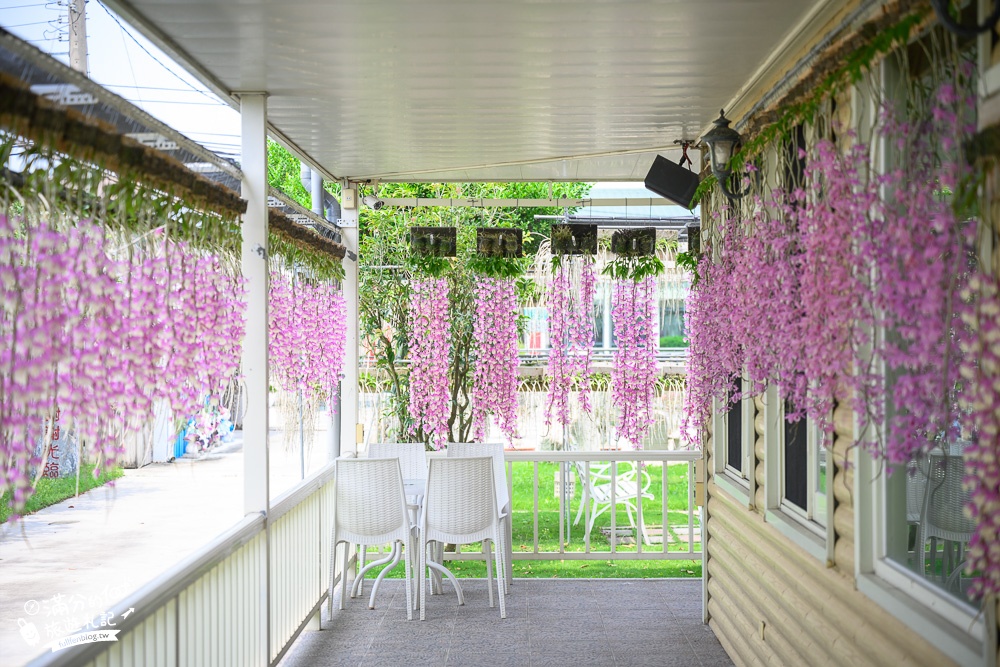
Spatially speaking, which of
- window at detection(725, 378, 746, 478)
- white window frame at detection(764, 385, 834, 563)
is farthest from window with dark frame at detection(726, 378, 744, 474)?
white window frame at detection(764, 385, 834, 563)

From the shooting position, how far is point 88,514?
34.7 feet

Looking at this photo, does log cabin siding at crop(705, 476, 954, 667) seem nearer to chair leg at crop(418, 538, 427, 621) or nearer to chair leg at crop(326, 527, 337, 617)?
chair leg at crop(418, 538, 427, 621)

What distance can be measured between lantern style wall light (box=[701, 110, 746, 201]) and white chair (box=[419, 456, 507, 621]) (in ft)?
6.91

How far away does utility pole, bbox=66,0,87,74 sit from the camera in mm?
2260

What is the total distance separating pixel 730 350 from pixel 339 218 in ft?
10.8

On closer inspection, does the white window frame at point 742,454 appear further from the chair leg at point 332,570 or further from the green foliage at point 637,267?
the chair leg at point 332,570

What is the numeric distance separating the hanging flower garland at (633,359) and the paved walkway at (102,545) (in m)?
2.41

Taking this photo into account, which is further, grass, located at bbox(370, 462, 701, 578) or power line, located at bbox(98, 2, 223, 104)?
grass, located at bbox(370, 462, 701, 578)

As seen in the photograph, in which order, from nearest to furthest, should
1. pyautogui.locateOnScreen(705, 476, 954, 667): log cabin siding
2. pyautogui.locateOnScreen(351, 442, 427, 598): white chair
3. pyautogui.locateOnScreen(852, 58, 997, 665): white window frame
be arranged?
pyautogui.locateOnScreen(852, 58, 997, 665): white window frame → pyautogui.locateOnScreen(705, 476, 954, 667): log cabin siding → pyautogui.locateOnScreen(351, 442, 427, 598): white chair

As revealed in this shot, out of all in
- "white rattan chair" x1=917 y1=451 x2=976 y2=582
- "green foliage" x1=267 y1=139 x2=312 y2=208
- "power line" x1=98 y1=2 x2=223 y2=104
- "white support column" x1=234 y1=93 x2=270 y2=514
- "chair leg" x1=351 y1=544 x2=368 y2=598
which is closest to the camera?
"power line" x1=98 y1=2 x2=223 y2=104

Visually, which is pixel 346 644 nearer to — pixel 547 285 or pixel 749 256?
pixel 749 256

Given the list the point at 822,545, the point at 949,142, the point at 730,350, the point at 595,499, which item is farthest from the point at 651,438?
the point at 949,142

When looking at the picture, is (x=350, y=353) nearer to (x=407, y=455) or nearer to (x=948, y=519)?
(x=407, y=455)


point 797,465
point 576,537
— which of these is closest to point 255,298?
point 797,465
